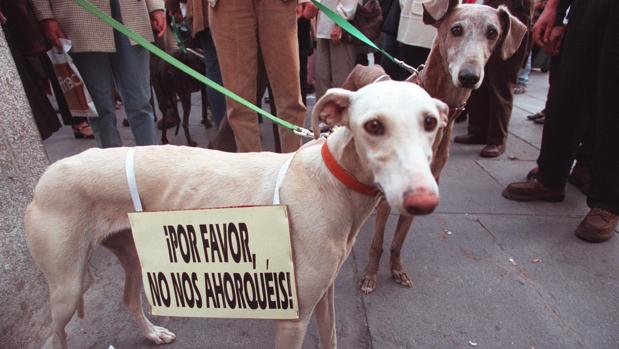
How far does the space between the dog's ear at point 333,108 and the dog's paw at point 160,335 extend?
1515mm

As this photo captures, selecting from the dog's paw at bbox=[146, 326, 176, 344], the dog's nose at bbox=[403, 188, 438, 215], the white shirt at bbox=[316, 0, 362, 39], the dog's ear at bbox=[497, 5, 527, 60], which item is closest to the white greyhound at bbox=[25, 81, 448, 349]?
the dog's nose at bbox=[403, 188, 438, 215]

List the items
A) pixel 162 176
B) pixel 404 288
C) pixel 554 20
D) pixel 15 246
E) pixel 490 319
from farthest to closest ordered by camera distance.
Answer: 1. pixel 554 20
2. pixel 404 288
3. pixel 490 319
4. pixel 15 246
5. pixel 162 176

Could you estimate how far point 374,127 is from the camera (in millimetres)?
1142

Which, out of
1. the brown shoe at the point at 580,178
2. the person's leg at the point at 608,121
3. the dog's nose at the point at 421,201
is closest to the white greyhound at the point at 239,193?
the dog's nose at the point at 421,201

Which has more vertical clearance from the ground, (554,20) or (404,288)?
(554,20)

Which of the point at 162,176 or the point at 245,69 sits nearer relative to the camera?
the point at 162,176

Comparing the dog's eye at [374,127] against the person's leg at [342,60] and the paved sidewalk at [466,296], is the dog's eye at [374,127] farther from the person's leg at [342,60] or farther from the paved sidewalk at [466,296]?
the person's leg at [342,60]

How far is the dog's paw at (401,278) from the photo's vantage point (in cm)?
246

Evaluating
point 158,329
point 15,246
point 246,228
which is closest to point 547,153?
point 246,228

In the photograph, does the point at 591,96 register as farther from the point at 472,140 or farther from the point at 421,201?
the point at 421,201

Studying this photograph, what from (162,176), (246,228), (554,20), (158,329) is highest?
(554,20)

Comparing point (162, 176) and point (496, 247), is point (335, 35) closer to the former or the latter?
point (496, 247)

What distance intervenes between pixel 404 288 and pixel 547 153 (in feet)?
7.13

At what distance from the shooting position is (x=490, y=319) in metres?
2.17
